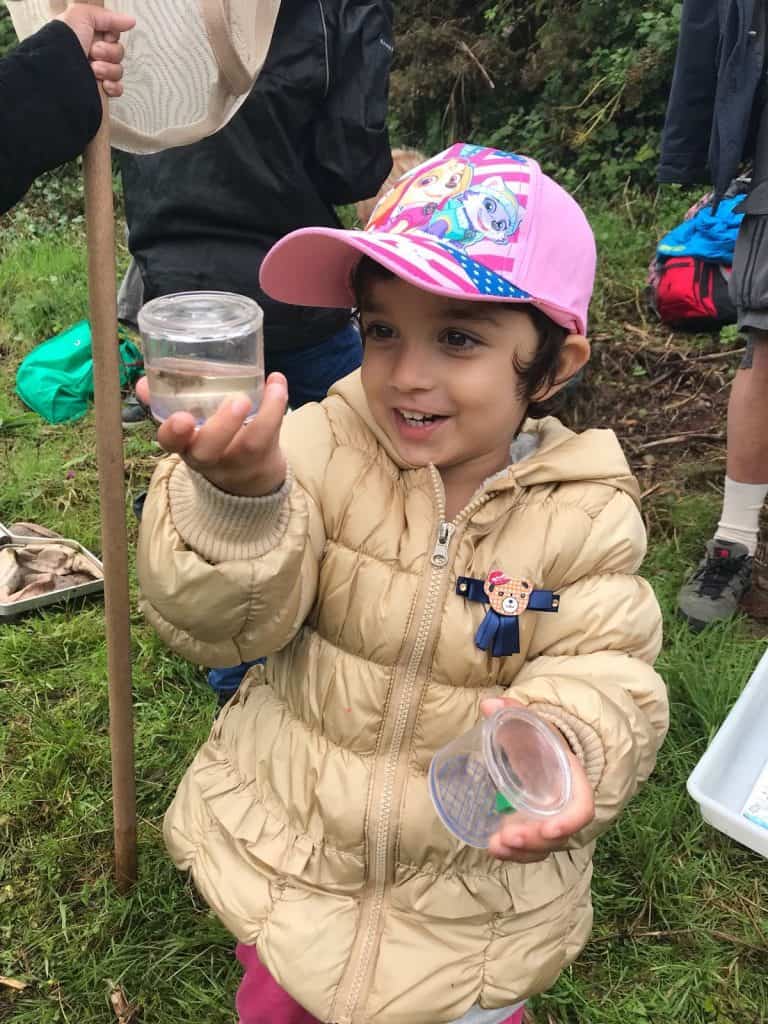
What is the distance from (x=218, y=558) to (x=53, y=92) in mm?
732

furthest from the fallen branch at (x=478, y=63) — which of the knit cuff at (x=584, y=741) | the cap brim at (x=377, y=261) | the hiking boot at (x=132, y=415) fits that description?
the knit cuff at (x=584, y=741)

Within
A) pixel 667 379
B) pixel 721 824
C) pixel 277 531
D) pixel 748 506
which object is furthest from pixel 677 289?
pixel 277 531

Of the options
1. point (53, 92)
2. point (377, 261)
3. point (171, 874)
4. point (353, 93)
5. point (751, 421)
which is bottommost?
point (171, 874)

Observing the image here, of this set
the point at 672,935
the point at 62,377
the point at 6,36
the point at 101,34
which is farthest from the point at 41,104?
A: the point at 6,36

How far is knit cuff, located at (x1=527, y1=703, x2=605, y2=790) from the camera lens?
1.34 m

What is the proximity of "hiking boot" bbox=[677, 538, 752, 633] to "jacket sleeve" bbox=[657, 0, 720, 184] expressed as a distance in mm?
1257

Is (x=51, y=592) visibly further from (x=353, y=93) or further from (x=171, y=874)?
(x=353, y=93)

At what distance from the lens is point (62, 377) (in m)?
4.48

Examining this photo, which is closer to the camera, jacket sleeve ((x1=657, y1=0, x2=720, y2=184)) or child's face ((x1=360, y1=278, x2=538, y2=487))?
child's face ((x1=360, y1=278, x2=538, y2=487))

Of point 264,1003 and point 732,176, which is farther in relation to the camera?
point 732,176

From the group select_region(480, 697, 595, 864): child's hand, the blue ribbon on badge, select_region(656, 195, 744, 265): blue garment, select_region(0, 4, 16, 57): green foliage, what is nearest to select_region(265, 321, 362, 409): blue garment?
the blue ribbon on badge

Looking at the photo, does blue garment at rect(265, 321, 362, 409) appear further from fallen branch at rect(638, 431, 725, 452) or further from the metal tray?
fallen branch at rect(638, 431, 725, 452)

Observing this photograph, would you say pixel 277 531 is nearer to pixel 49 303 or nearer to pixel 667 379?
pixel 667 379

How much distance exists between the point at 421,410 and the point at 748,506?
1891mm
